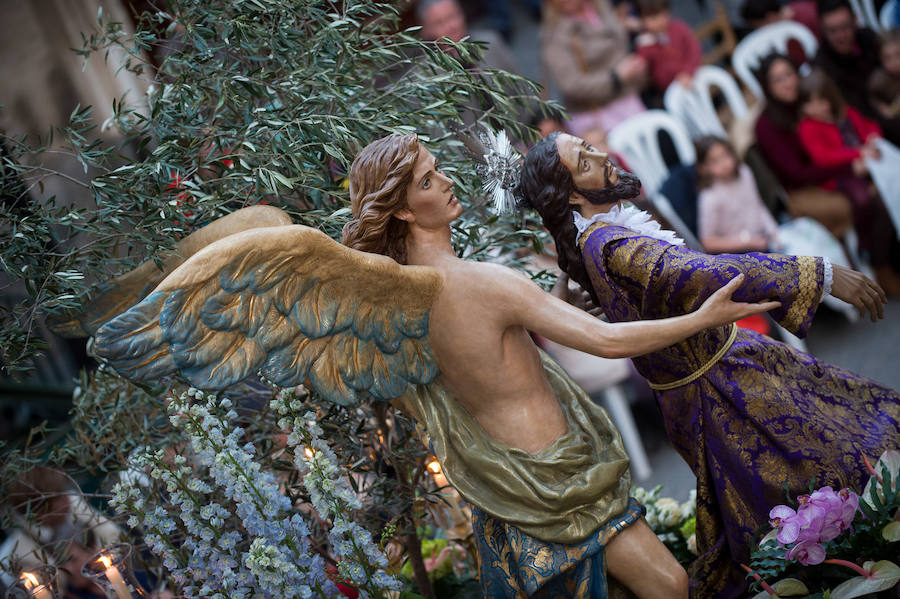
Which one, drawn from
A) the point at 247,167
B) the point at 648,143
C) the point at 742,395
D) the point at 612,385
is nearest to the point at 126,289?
the point at 247,167

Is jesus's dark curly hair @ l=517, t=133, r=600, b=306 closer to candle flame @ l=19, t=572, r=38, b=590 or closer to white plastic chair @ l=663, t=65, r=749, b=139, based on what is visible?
candle flame @ l=19, t=572, r=38, b=590

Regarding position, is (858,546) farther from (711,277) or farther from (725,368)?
(711,277)

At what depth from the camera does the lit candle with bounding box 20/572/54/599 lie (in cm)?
253

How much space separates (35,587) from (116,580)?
0.93ft

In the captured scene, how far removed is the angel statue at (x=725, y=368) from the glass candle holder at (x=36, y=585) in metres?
1.73

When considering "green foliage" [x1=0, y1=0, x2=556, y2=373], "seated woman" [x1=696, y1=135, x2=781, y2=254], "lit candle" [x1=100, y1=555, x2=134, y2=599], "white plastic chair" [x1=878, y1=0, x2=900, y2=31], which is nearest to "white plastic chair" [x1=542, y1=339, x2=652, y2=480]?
"seated woman" [x1=696, y1=135, x2=781, y2=254]

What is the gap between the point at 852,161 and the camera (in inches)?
221

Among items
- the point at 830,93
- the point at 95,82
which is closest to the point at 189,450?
the point at 95,82

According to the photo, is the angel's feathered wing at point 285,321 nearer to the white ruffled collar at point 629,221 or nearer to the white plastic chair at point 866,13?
the white ruffled collar at point 629,221

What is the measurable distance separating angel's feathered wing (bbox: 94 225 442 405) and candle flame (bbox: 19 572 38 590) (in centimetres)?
90

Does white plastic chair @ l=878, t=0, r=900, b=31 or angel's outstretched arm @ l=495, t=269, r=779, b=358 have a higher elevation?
angel's outstretched arm @ l=495, t=269, r=779, b=358

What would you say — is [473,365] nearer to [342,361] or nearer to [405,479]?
[342,361]

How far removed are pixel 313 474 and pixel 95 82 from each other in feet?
14.0

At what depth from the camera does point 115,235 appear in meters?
2.59
